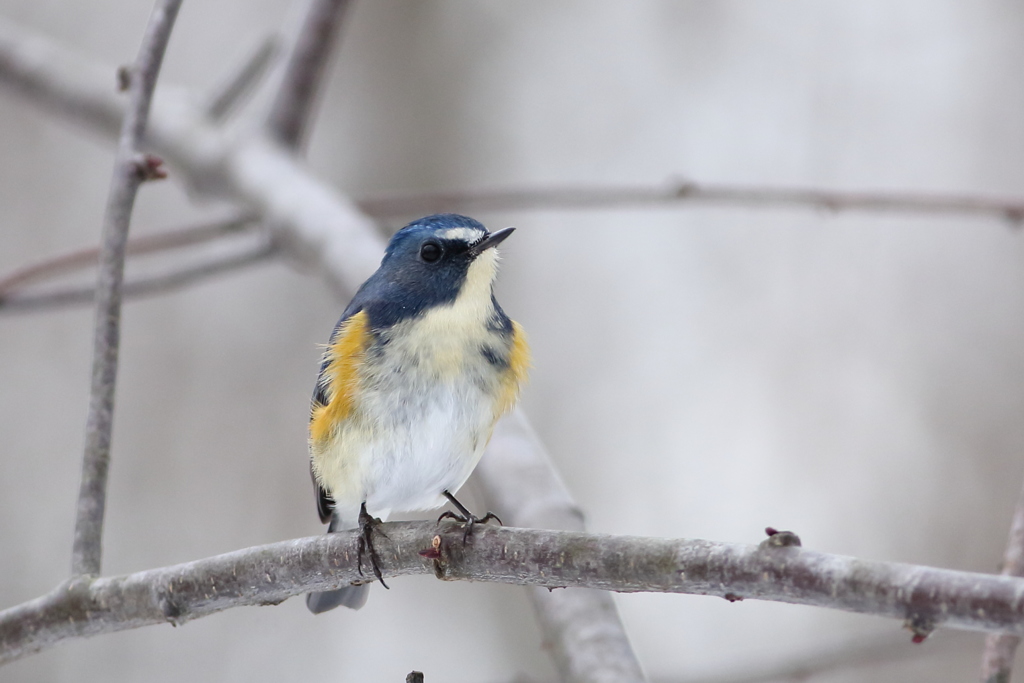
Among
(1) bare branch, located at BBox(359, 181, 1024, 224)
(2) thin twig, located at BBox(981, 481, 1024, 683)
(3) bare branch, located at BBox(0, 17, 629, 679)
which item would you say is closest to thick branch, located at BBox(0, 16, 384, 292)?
(3) bare branch, located at BBox(0, 17, 629, 679)

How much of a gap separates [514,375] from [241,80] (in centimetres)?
148

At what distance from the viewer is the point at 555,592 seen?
1412 mm

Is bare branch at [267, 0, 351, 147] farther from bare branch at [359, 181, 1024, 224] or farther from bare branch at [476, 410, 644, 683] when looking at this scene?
bare branch at [476, 410, 644, 683]

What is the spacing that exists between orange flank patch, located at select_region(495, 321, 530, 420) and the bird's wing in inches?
9.1

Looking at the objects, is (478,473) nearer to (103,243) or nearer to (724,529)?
(103,243)

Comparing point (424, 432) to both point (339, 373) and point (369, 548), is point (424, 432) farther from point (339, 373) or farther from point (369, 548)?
point (369, 548)

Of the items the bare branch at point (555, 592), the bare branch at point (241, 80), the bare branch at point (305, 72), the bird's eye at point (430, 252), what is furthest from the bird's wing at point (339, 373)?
the bare branch at point (241, 80)

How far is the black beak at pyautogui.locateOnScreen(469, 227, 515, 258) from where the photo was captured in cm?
149

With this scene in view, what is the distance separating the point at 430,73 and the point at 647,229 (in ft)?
4.08

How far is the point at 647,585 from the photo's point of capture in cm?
88

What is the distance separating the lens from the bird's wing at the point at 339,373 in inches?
56.8

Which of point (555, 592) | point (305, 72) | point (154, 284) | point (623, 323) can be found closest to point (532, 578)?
point (555, 592)

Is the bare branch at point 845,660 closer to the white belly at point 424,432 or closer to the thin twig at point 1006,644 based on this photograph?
the thin twig at point 1006,644

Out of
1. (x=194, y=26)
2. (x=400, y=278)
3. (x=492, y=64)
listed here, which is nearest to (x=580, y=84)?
(x=492, y=64)
